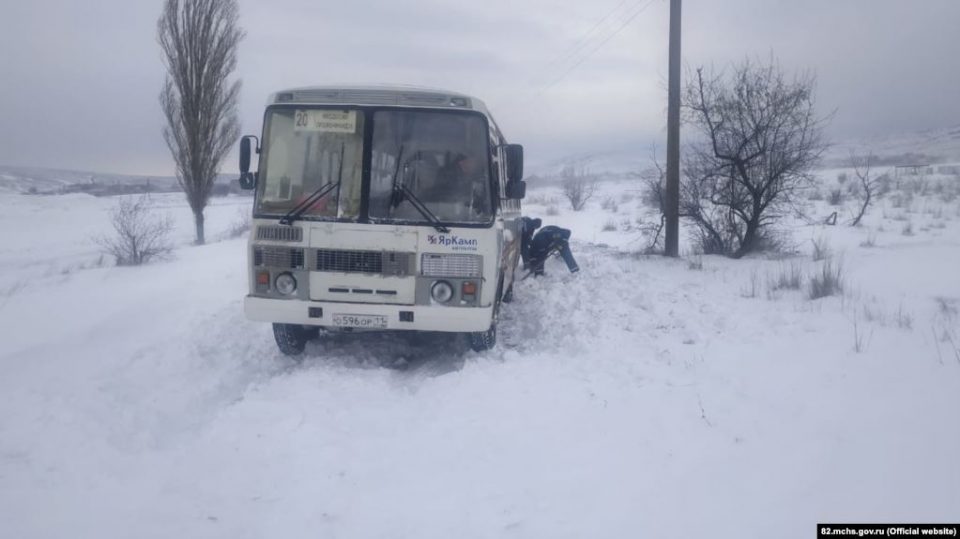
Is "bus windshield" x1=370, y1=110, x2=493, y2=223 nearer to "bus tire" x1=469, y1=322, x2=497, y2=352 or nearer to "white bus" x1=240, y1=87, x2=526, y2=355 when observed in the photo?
"white bus" x1=240, y1=87, x2=526, y2=355

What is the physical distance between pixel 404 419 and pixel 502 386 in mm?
1034

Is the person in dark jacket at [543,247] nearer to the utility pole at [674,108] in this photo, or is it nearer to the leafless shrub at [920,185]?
the utility pole at [674,108]

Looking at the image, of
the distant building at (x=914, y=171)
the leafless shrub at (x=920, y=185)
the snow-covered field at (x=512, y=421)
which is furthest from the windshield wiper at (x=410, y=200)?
the distant building at (x=914, y=171)

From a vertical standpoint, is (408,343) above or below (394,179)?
below

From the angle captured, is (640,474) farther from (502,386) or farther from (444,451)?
(502,386)

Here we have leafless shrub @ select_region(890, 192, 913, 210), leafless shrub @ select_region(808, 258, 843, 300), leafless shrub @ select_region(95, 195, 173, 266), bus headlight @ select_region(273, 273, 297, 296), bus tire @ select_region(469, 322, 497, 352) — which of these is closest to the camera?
bus headlight @ select_region(273, 273, 297, 296)

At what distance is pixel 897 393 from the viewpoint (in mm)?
4906

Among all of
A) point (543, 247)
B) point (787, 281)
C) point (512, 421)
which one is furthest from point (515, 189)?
point (787, 281)

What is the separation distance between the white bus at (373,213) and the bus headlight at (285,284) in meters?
0.01

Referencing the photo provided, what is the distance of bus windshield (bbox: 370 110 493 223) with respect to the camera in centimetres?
613

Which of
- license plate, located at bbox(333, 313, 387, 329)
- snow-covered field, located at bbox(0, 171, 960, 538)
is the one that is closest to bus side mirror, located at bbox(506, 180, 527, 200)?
snow-covered field, located at bbox(0, 171, 960, 538)

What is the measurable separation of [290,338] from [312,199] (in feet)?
5.94

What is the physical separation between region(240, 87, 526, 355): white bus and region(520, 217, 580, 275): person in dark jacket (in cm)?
496

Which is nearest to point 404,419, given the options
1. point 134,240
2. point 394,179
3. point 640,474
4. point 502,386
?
point 502,386
